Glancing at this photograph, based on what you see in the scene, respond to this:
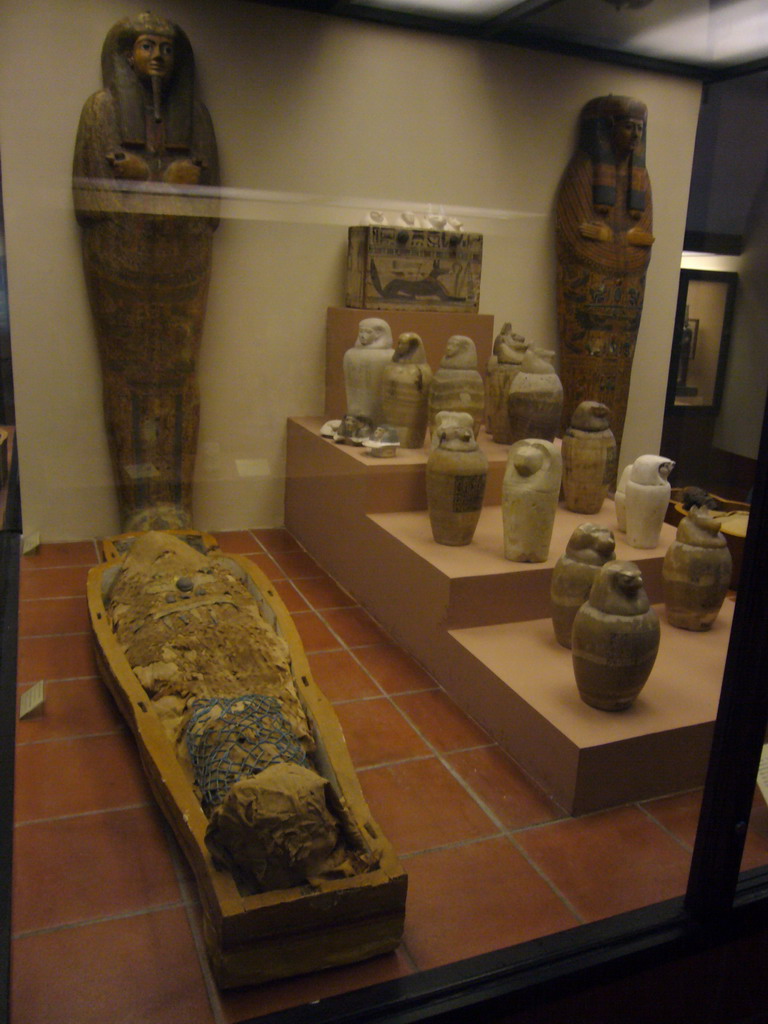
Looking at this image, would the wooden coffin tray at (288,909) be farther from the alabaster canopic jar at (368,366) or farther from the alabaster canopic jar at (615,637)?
the alabaster canopic jar at (368,366)

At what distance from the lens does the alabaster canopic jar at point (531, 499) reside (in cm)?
309

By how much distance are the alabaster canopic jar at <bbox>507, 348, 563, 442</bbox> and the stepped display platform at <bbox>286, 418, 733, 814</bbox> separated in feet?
0.62

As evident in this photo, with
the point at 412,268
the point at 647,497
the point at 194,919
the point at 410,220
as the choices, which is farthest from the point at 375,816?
the point at 412,268

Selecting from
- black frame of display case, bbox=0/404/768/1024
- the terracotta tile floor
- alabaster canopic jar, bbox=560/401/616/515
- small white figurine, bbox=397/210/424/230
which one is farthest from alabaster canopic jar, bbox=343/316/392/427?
black frame of display case, bbox=0/404/768/1024

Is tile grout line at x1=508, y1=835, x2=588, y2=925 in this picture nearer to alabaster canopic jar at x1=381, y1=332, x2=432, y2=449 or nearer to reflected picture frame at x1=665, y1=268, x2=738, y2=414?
reflected picture frame at x1=665, y1=268, x2=738, y2=414

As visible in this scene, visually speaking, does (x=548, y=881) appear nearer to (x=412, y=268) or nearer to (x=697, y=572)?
(x=697, y=572)

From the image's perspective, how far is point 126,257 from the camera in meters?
3.66

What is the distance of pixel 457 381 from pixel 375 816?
7.02 feet

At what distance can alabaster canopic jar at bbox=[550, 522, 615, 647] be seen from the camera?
8.93ft

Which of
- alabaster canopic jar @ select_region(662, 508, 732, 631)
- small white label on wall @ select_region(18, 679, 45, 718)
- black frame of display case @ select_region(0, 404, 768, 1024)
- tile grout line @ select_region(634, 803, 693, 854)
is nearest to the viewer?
black frame of display case @ select_region(0, 404, 768, 1024)

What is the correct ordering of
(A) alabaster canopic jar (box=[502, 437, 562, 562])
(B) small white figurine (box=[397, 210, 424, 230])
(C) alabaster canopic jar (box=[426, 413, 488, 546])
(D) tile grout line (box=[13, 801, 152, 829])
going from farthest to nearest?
1. (B) small white figurine (box=[397, 210, 424, 230])
2. (C) alabaster canopic jar (box=[426, 413, 488, 546])
3. (A) alabaster canopic jar (box=[502, 437, 562, 562])
4. (D) tile grout line (box=[13, 801, 152, 829])

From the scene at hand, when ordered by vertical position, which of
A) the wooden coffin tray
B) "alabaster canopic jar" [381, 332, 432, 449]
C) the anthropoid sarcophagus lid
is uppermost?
the anthropoid sarcophagus lid

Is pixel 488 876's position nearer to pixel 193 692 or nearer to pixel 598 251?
pixel 193 692

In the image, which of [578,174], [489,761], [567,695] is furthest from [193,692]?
[578,174]
